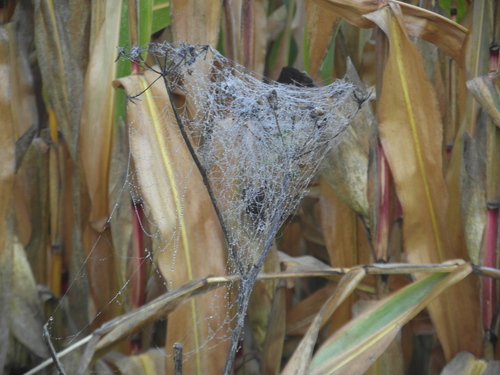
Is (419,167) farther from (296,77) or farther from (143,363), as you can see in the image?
(143,363)

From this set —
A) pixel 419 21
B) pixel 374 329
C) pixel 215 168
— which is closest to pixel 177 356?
pixel 374 329

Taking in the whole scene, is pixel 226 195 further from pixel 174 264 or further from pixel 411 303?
pixel 411 303

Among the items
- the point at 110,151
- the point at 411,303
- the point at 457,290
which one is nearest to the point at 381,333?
the point at 411,303

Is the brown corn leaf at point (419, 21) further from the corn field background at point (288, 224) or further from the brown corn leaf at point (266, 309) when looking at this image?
the brown corn leaf at point (266, 309)

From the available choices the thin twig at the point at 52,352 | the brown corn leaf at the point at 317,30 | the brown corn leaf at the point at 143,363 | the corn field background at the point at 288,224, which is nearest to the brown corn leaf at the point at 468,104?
the corn field background at the point at 288,224

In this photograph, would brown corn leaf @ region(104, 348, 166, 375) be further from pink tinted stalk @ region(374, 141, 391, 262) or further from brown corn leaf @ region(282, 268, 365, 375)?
pink tinted stalk @ region(374, 141, 391, 262)
